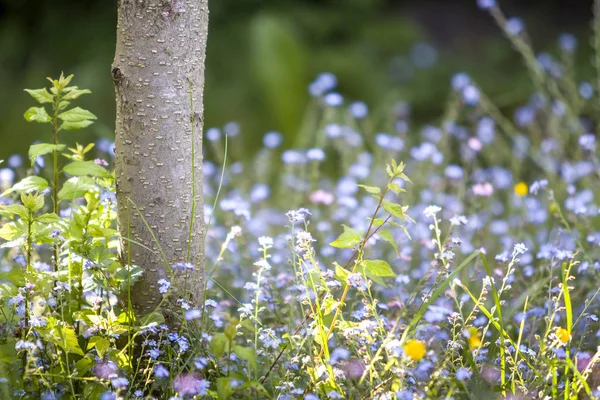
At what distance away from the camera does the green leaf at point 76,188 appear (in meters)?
1.58

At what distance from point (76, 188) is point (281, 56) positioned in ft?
11.4

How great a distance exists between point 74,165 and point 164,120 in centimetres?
23

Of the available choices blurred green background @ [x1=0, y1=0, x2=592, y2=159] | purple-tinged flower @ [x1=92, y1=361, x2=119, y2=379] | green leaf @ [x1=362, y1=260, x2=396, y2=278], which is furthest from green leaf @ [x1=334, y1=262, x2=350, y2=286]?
blurred green background @ [x1=0, y1=0, x2=592, y2=159]

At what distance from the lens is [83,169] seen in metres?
1.56

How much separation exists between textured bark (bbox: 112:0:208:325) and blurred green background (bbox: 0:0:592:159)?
306cm

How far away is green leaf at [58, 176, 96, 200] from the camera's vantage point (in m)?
1.58

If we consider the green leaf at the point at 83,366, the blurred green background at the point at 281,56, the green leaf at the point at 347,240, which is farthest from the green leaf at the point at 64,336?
the blurred green background at the point at 281,56

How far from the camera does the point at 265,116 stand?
492 cm

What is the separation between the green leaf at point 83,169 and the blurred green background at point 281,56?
315 centimetres

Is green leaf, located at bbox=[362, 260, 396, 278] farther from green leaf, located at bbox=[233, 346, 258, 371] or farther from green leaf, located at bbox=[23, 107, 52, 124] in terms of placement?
green leaf, located at bbox=[23, 107, 52, 124]

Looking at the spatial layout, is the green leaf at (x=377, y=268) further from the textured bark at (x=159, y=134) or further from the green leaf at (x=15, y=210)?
the green leaf at (x=15, y=210)

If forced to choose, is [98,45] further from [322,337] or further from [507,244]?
[322,337]

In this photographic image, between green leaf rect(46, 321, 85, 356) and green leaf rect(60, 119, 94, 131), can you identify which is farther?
green leaf rect(60, 119, 94, 131)

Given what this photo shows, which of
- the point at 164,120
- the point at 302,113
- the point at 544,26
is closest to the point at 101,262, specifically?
the point at 164,120
